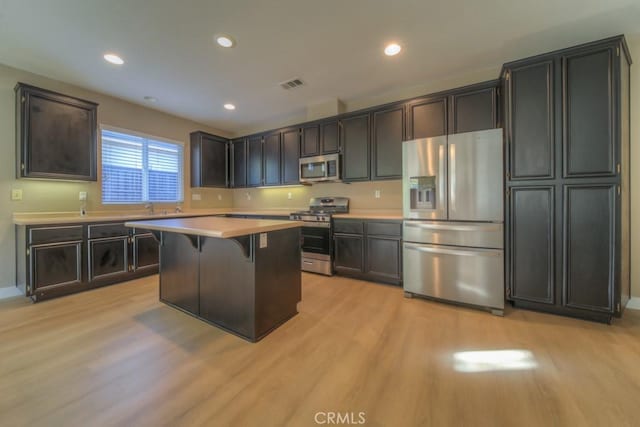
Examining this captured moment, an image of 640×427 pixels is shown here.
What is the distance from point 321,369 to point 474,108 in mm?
3179

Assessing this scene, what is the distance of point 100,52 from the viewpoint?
2.65 m

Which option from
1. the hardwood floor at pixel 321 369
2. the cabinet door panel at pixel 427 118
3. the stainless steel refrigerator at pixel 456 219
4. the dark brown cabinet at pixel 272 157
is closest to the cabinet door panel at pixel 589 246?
the hardwood floor at pixel 321 369

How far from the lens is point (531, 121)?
239 centimetres

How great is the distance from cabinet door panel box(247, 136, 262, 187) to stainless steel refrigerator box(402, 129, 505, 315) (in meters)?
2.98

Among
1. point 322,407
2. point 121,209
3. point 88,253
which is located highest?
point 121,209

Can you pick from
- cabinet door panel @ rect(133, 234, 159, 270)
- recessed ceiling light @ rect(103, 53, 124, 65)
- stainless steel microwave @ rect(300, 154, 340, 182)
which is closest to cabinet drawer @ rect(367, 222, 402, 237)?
stainless steel microwave @ rect(300, 154, 340, 182)

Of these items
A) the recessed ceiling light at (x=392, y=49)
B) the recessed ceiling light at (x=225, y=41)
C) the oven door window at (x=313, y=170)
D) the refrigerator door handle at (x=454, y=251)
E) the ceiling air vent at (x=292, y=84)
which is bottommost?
the refrigerator door handle at (x=454, y=251)

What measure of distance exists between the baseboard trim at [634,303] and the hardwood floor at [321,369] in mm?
209

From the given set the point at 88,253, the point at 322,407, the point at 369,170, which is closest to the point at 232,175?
the point at 88,253

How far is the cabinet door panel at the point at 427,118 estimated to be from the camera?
308 cm

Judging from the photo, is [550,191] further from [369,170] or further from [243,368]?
[243,368]

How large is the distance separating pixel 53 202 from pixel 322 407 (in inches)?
166

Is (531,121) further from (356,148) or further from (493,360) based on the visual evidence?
(493,360)

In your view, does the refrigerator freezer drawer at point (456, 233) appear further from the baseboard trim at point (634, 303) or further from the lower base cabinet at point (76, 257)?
the lower base cabinet at point (76, 257)
